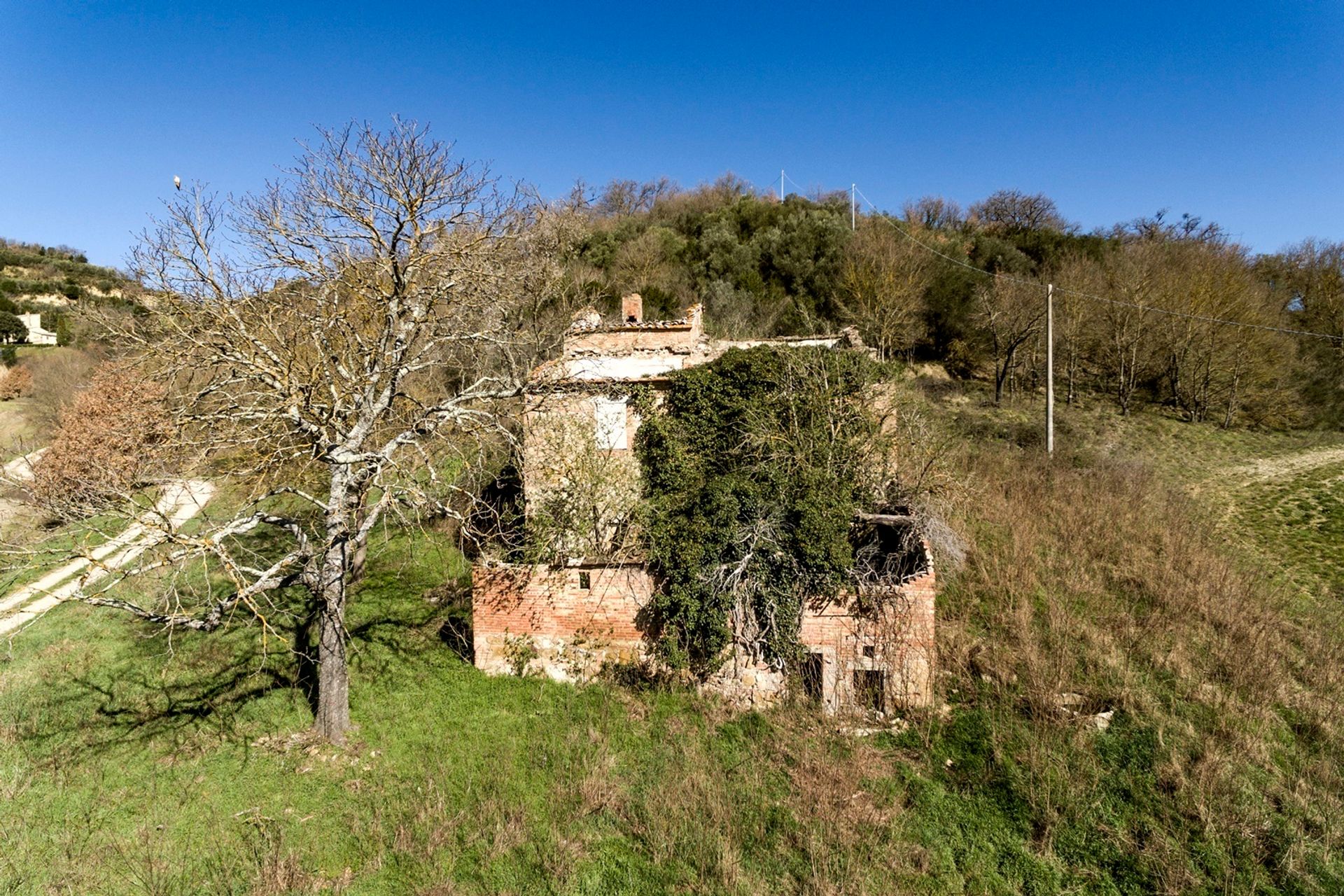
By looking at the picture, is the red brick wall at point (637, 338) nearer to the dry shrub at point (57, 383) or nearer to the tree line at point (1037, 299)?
the tree line at point (1037, 299)

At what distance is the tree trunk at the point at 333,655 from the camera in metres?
7.91

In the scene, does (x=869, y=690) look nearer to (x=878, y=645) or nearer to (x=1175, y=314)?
(x=878, y=645)

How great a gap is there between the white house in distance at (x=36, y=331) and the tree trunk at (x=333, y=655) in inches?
2214

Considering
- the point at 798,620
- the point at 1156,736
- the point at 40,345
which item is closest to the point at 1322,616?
the point at 1156,736

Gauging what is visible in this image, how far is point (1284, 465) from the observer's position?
19.4m

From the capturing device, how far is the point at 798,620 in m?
9.17

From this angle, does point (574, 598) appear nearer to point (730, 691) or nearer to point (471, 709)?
point (471, 709)

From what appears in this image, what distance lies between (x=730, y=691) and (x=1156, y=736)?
5.90 metres

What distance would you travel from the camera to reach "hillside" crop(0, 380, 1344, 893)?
248 inches

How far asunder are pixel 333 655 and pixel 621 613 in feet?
13.8

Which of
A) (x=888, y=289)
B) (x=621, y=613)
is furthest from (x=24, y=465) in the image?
(x=888, y=289)

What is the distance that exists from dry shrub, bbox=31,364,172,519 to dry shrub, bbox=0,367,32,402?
20.9 m

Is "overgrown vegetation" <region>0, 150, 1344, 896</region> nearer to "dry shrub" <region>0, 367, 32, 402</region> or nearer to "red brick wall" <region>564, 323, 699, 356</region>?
"red brick wall" <region>564, 323, 699, 356</region>

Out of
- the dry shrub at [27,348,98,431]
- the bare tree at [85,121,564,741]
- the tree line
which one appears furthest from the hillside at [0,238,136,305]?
the bare tree at [85,121,564,741]
